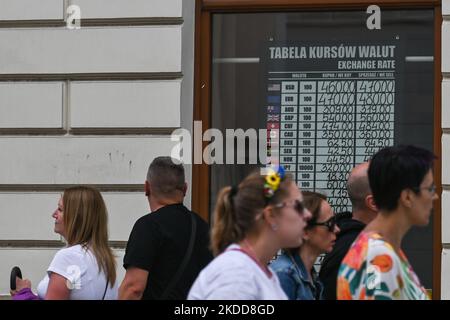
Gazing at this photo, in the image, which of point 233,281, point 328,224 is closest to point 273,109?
point 328,224

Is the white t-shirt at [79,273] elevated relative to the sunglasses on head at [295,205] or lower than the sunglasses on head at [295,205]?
lower

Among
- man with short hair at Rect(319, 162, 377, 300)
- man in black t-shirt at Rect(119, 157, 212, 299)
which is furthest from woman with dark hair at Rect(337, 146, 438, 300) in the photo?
man in black t-shirt at Rect(119, 157, 212, 299)

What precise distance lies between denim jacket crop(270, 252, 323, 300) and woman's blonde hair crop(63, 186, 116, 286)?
1.14m

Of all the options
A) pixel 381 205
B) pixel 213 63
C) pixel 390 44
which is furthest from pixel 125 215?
pixel 381 205

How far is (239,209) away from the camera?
3.92m

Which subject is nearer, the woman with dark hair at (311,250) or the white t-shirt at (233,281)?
the white t-shirt at (233,281)

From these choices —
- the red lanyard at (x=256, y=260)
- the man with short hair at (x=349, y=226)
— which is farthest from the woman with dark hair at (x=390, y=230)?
the man with short hair at (x=349, y=226)

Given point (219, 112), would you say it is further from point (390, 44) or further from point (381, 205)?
point (381, 205)

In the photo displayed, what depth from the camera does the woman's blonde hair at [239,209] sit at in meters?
3.88

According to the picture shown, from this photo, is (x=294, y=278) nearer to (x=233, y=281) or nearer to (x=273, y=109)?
(x=233, y=281)

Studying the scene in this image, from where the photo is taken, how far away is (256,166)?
851cm

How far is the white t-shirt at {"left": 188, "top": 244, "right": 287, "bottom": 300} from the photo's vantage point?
3553 mm

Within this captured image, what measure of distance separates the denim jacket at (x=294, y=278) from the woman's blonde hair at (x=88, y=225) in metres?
1.14

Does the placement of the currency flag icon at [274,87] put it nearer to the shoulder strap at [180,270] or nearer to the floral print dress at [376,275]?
the shoulder strap at [180,270]
